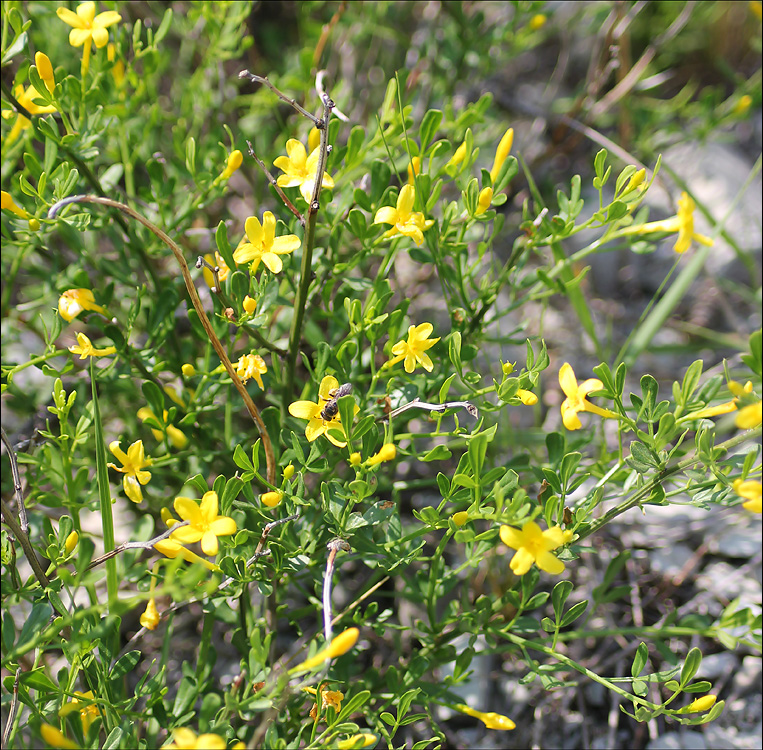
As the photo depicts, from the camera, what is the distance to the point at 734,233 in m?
3.43

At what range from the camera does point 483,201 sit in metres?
1.59

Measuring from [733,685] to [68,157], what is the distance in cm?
256

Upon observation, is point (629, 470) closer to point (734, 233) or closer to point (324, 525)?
point (324, 525)

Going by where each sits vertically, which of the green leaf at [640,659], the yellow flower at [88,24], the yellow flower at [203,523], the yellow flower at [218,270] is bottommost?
the green leaf at [640,659]

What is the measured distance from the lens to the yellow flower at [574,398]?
1472mm

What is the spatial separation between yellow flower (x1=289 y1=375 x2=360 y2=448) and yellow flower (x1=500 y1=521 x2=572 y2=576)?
1.30ft

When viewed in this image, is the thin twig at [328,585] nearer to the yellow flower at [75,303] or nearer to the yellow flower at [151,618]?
the yellow flower at [151,618]

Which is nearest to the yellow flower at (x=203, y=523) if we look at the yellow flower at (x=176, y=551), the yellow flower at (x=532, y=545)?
the yellow flower at (x=176, y=551)

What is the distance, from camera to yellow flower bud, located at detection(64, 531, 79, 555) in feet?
5.03

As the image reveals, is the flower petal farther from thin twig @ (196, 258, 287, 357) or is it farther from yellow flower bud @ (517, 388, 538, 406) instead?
yellow flower bud @ (517, 388, 538, 406)

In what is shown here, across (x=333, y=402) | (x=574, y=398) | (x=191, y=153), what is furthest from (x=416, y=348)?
(x=191, y=153)

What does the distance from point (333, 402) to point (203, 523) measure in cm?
35

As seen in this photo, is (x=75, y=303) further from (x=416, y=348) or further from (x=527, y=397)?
(x=527, y=397)

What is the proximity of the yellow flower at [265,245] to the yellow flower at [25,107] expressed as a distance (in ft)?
2.27
